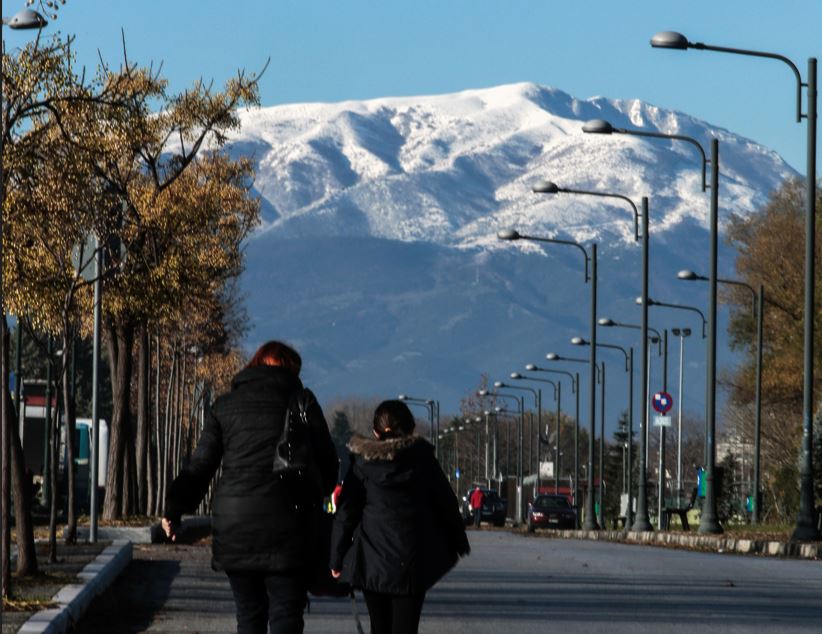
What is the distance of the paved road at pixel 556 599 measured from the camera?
53.1 ft

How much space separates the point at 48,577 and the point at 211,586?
2.60 metres

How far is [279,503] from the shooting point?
10.4 m

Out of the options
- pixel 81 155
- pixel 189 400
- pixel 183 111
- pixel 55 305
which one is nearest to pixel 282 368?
pixel 81 155

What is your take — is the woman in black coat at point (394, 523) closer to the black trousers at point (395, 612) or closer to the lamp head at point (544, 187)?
the black trousers at point (395, 612)

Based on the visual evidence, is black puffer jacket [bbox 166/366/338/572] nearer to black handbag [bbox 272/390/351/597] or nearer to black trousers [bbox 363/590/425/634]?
black handbag [bbox 272/390/351/597]

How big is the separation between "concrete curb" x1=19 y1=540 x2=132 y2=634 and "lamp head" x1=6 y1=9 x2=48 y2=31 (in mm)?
5319

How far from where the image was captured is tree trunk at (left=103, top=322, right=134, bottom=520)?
38.5 metres

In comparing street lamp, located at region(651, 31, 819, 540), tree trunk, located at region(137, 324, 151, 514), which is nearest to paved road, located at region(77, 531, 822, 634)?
street lamp, located at region(651, 31, 819, 540)

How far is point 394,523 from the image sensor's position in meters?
11.1

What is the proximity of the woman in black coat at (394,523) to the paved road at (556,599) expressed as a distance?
4517 mm

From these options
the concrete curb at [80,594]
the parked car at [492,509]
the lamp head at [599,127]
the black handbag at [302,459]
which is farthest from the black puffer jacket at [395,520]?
the parked car at [492,509]

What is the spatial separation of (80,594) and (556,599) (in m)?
4.90

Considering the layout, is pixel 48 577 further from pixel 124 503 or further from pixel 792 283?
pixel 792 283

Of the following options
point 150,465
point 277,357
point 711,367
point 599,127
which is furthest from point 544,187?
point 277,357
